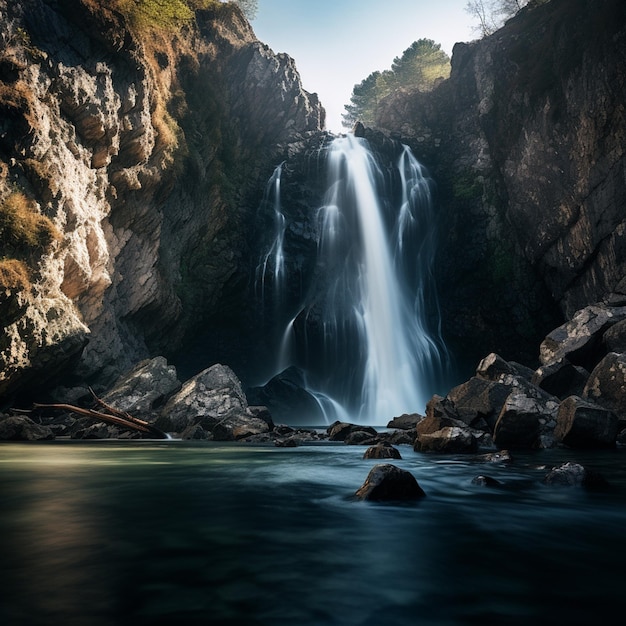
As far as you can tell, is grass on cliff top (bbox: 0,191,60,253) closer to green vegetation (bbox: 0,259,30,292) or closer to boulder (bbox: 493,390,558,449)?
green vegetation (bbox: 0,259,30,292)

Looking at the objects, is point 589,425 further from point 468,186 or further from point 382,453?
point 468,186

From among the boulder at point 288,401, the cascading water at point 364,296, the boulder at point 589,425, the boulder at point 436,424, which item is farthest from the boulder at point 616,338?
the boulder at point 288,401

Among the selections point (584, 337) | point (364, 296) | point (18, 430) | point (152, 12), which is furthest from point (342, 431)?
point (152, 12)

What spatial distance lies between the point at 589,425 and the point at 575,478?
17.3 feet

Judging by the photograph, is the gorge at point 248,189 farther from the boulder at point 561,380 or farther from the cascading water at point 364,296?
the boulder at point 561,380

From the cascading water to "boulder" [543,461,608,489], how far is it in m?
19.9

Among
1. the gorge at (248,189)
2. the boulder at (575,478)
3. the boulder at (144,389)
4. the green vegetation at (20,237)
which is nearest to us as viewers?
the boulder at (575,478)

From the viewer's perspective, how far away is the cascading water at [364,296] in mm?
29088

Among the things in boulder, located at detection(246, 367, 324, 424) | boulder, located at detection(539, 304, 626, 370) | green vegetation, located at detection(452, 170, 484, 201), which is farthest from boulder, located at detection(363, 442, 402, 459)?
green vegetation, located at detection(452, 170, 484, 201)

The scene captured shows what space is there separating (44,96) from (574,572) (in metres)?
19.7

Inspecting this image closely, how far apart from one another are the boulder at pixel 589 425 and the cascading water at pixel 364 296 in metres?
15.5

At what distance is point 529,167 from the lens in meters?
27.8

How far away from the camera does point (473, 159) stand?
3369 centimetres

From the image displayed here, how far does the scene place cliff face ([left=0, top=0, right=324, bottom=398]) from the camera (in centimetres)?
1591
